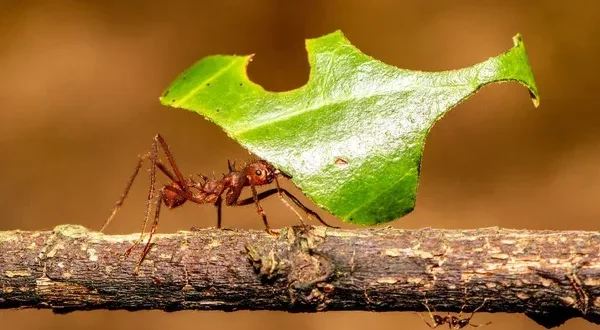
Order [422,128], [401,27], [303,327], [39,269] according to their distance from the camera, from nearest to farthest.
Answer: [422,128] < [39,269] < [303,327] < [401,27]

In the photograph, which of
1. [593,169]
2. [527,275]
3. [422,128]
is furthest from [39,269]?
[593,169]

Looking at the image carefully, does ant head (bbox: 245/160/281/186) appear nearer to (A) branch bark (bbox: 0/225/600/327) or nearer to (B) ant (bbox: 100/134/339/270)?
(B) ant (bbox: 100/134/339/270)

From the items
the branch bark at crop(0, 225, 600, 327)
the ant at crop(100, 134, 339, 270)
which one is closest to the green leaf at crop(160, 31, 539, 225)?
the branch bark at crop(0, 225, 600, 327)

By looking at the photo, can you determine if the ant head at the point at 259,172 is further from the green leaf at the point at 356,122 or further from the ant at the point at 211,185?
the green leaf at the point at 356,122

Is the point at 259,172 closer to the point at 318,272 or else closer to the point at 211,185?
the point at 211,185

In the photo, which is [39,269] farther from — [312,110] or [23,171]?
[23,171]
